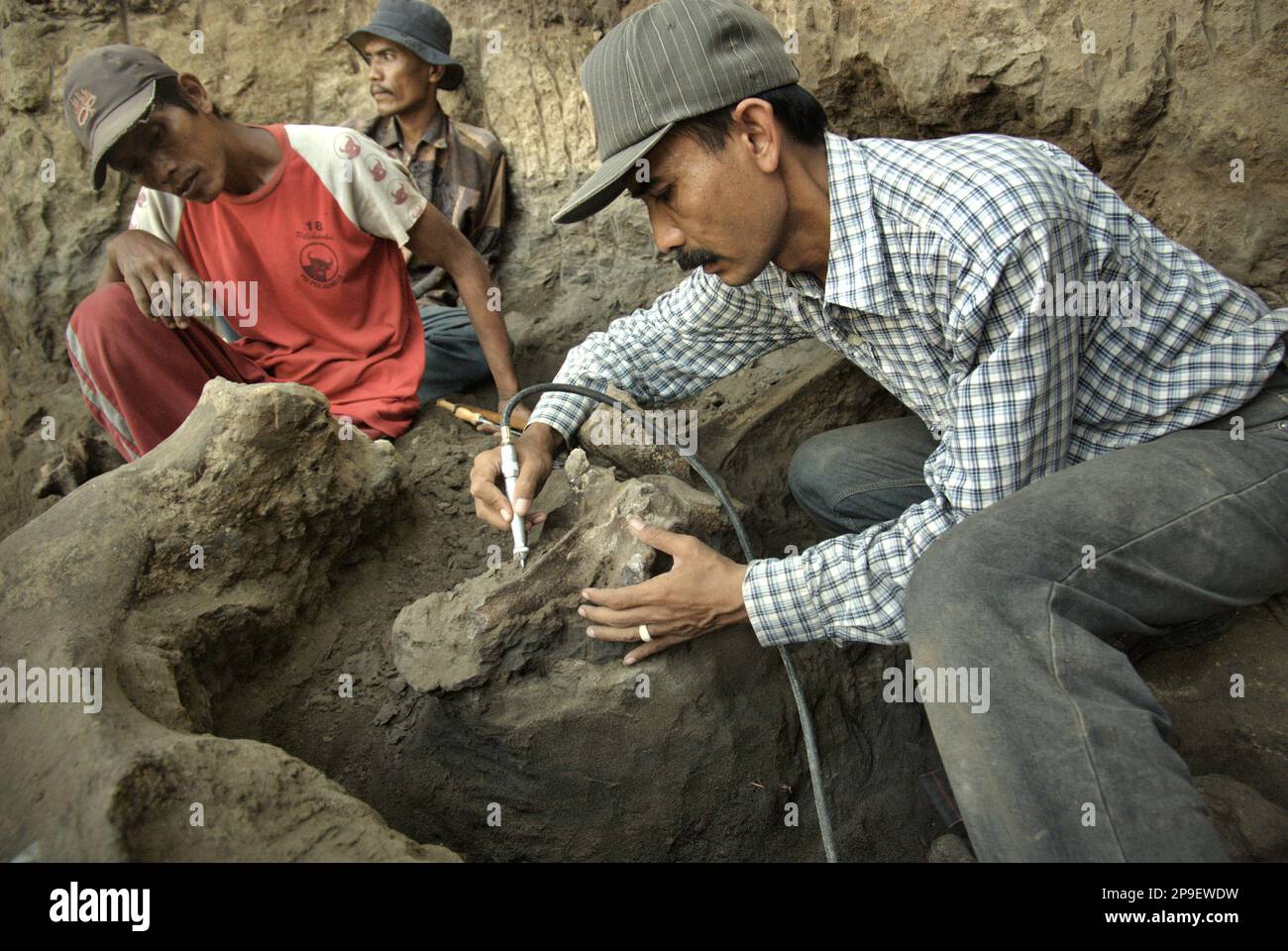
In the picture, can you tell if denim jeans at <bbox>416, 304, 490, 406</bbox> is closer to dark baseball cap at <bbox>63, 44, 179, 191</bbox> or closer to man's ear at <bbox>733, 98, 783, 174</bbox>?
dark baseball cap at <bbox>63, 44, 179, 191</bbox>

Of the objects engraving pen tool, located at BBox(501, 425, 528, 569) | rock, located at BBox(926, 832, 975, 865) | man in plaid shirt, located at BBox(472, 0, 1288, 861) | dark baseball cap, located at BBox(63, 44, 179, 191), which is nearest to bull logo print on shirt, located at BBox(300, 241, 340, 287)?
dark baseball cap, located at BBox(63, 44, 179, 191)

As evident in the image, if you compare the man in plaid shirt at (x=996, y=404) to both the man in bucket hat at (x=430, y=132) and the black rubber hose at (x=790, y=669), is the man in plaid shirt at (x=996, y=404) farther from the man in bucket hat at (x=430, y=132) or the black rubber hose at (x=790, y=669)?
the man in bucket hat at (x=430, y=132)

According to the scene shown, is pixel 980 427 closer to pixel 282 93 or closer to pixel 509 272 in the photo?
pixel 509 272

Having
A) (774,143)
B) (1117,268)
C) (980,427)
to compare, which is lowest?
(980,427)

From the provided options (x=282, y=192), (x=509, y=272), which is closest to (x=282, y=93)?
(x=509, y=272)

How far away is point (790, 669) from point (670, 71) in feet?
3.68

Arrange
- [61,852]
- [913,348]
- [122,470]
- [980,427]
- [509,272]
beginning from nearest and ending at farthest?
1. [61,852]
2. [980,427]
3. [913,348]
4. [122,470]
5. [509,272]

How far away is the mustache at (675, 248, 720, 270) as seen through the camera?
1773 mm

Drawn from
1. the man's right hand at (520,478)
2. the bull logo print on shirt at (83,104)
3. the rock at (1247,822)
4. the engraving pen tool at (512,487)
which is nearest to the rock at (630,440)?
the man's right hand at (520,478)

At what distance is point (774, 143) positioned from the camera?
1.70m

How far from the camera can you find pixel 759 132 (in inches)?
67.0

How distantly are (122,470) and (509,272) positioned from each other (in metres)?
2.24

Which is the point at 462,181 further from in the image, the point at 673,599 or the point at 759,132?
the point at 673,599

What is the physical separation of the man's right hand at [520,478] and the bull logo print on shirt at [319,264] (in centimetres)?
132
